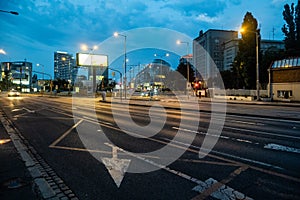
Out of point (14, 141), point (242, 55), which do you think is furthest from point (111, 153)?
point (242, 55)

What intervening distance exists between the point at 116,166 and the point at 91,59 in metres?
60.4

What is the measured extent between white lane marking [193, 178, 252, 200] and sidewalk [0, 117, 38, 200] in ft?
9.43

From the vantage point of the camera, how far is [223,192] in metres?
3.79

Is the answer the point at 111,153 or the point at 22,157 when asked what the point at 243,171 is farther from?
the point at 22,157

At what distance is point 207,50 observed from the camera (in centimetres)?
13162

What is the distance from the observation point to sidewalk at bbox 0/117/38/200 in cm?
387

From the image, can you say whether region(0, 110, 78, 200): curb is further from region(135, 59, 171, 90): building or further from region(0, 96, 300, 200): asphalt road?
region(135, 59, 171, 90): building

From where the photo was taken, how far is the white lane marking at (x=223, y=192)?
363 centimetres

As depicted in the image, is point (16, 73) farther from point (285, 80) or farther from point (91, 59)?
point (285, 80)

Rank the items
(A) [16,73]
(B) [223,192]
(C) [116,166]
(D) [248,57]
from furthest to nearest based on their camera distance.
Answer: (A) [16,73] → (D) [248,57] → (C) [116,166] → (B) [223,192]

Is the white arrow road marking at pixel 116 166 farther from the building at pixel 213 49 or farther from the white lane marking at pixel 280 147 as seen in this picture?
the building at pixel 213 49

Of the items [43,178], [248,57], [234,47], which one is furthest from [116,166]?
[234,47]

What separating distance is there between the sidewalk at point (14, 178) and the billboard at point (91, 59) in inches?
2246

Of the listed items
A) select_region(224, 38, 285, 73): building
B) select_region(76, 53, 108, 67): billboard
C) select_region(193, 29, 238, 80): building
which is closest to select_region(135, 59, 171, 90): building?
select_region(193, 29, 238, 80): building
